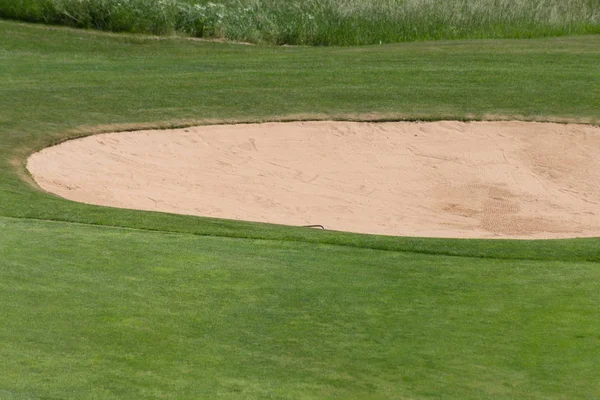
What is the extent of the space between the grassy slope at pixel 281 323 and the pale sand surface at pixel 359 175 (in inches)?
164

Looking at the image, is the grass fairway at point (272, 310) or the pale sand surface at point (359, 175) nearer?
the grass fairway at point (272, 310)

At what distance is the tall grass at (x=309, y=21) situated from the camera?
76.4 feet

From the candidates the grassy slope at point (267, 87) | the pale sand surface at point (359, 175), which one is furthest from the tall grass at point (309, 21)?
the pale sand surface at point (359, 175)

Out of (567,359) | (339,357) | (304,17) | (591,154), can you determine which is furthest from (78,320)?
(304,17)

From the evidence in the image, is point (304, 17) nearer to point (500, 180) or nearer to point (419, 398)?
point (500, 180)

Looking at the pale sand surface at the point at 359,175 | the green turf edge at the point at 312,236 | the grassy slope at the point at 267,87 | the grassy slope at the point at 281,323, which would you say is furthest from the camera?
the grassy slope at the point at 267,87

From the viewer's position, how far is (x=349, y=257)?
7.30m

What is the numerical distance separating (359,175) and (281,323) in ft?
25.3

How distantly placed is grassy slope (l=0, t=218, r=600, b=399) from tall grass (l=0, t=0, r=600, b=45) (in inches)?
650

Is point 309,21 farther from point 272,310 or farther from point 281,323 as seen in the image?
point 281,323

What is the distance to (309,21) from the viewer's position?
24.0 metres

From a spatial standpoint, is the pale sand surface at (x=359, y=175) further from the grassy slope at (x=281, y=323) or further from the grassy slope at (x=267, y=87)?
the grassy slope at (x=281, y=323)

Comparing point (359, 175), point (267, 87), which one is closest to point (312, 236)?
point (359, 175)

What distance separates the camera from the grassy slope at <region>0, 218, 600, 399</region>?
4.55m
